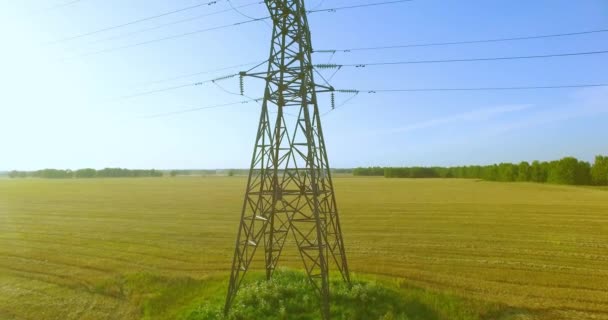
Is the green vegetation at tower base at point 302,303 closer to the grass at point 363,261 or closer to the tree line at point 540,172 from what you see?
the grass at point 363,261

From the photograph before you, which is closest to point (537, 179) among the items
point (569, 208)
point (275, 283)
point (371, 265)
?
point (569, 208)

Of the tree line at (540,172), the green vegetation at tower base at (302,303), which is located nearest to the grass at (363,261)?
the green vegetation at tower base at (302,303)

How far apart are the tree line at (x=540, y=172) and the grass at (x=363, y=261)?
216ft

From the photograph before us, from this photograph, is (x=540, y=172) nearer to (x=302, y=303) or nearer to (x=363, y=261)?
(x=363, y=261)

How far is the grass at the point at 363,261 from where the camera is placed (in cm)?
1812

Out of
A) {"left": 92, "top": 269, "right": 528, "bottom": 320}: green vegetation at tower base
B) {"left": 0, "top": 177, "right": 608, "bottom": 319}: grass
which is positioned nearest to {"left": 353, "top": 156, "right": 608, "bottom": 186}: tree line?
{"left": 0, "top": 177, "right": 608, "bottom": 319}: grass

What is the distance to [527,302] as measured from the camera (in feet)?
58.5

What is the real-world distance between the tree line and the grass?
6595cm

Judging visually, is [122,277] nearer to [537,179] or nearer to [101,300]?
[101,300]

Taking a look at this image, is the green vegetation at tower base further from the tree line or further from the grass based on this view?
the tree line

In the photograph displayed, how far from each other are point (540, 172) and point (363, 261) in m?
113

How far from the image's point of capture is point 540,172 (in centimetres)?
11550

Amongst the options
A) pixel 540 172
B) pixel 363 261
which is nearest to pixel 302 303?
pixel 363 261

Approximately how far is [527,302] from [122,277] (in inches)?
854
